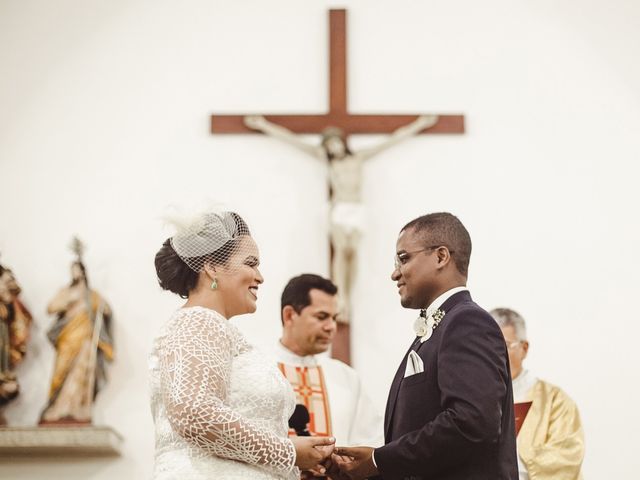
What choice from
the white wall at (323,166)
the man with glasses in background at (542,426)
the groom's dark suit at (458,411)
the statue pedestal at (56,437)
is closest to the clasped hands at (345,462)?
the groom's dark suit at (458,411)

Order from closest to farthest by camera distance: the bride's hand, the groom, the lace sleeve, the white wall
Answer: the lace sleeve
the groom
the bride's hand
the white wall

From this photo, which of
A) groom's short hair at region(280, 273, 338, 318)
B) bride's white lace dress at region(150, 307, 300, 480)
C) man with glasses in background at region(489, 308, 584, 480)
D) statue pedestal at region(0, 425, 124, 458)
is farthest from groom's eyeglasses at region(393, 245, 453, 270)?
statue pedestal at region(0, 425, 124, 458)

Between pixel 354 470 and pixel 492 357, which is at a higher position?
pixel 492 357

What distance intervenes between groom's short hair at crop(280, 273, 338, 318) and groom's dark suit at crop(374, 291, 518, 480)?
192cm

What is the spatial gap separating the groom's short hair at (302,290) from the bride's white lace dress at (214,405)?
1886 mm

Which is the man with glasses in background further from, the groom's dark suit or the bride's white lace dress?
the bride's white lace dress

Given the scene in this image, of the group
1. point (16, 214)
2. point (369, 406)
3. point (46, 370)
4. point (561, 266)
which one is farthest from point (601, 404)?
point (16, 214)

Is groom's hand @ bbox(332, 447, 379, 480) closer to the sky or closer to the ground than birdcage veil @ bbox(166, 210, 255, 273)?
closer to the ground

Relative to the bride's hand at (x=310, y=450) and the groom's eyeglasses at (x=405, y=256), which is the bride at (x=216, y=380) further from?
the groom's eyeglasses at (x=405, y=256)

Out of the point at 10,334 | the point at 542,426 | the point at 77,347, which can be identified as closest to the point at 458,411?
the point at 542,426

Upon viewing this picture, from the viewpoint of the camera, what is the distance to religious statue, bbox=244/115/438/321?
7.17m

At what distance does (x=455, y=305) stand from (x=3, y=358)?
4.26 meters

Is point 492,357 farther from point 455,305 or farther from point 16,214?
point 16,214

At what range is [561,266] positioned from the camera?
23.9ft
